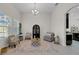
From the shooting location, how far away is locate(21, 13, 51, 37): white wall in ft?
7.60

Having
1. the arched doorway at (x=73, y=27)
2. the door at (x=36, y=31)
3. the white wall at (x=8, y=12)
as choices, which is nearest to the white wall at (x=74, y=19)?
the arched doorway at (x=73, y=27)

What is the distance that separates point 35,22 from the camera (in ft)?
7.67

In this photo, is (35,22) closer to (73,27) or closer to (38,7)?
(38,7)

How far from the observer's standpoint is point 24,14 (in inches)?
94.6

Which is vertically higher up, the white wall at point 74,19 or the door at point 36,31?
the white wall at point 74,19

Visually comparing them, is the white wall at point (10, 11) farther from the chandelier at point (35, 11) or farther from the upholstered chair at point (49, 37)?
the upholstered chair at point (49, 37)

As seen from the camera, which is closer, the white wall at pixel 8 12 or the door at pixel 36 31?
the white wall at pixel 8 12

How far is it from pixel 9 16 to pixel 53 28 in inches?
45.1

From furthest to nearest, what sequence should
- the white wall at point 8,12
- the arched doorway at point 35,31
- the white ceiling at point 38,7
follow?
the arched doorway at point 35,31
the white ceiling at point 38,7
the white wall at point 8,12

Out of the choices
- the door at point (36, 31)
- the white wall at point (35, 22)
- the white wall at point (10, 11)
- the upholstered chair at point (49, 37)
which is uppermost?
the white wall at point (10, 11)

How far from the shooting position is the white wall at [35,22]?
2317mm

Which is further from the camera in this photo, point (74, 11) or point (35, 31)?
point (74, 11)

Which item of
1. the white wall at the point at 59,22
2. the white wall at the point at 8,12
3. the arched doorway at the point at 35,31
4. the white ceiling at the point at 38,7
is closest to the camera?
the white wall at the point at 8,12

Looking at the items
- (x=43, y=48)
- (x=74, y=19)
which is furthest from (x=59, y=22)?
(x=43, y=48)
